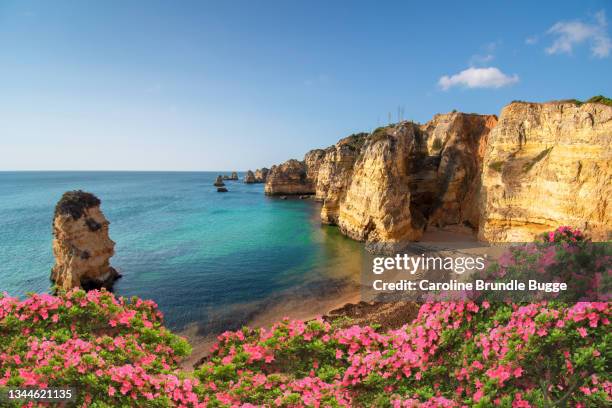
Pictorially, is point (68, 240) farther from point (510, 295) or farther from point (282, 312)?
point (510, 295)

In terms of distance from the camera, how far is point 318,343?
7.48m

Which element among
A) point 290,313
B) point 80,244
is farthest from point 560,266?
point 80,244

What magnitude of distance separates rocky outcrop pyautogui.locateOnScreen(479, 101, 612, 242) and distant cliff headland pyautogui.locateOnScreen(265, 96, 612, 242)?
0.06 m

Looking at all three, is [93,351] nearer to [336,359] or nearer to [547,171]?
[336,359]

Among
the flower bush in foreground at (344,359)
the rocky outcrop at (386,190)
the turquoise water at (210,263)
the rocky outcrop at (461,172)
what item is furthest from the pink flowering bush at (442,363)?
the rocky outcrop at (461,172)

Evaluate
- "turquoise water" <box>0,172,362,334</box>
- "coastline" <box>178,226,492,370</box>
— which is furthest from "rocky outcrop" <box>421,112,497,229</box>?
"coastline" <box>178,226,492,370</box>

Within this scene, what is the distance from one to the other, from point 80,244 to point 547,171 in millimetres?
36785

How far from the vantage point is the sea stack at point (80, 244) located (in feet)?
83.3

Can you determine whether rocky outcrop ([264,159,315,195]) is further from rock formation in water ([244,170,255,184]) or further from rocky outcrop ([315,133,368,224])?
rock formation in water ([244,170,255,184])

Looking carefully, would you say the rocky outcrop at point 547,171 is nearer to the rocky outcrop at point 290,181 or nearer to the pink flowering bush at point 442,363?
the pink flowering bush at point 442,363

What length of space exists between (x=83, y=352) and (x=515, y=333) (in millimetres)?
8214

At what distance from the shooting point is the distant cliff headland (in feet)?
65.6

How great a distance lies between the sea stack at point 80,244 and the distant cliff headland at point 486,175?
2775 centimetres

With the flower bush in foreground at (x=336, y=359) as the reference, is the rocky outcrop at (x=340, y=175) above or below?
above
